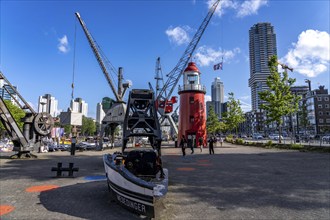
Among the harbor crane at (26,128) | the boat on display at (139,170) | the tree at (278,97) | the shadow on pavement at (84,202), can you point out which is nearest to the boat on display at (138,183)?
the boat on display at (139,170)

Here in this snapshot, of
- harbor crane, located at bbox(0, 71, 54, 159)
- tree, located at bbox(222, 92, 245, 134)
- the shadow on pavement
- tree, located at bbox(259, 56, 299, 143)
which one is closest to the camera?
the shadow on pavement

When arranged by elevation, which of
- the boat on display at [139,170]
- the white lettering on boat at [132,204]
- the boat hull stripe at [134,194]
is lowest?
the white lettering on boat at [132,204]

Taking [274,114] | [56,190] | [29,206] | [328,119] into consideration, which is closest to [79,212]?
[29,206]

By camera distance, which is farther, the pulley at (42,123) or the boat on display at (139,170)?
the pulley at (42,123)

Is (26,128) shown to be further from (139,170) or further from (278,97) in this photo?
(278,97)

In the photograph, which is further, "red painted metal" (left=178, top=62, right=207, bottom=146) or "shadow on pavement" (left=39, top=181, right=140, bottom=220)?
"red painted metal" (left=178, top=62, right=207, bottom=146)

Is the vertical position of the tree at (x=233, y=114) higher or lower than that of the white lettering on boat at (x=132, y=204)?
higher

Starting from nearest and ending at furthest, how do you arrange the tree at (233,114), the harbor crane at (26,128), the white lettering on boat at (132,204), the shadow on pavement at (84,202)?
the white lettering on boat at (132,204)
the shadow on pavement at (84,202)
the harbor crane at (26,128)
the tree at (233,114)

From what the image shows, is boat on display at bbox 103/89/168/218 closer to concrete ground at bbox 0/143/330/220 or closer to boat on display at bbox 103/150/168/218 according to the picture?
boat on display at bbox 103/150/168/218

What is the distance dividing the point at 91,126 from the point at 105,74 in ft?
297

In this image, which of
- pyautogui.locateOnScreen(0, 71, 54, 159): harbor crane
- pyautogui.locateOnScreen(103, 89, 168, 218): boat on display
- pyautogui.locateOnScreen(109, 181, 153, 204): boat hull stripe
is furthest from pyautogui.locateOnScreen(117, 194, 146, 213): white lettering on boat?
pyautogui.locateOnScreen(0, 71, 54, 159): harbor crane

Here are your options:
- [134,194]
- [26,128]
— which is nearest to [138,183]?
[134,194]

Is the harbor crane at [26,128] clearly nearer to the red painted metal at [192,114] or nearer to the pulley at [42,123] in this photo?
the pulley at [42,123]

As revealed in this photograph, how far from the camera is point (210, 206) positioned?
8117 millimetres
